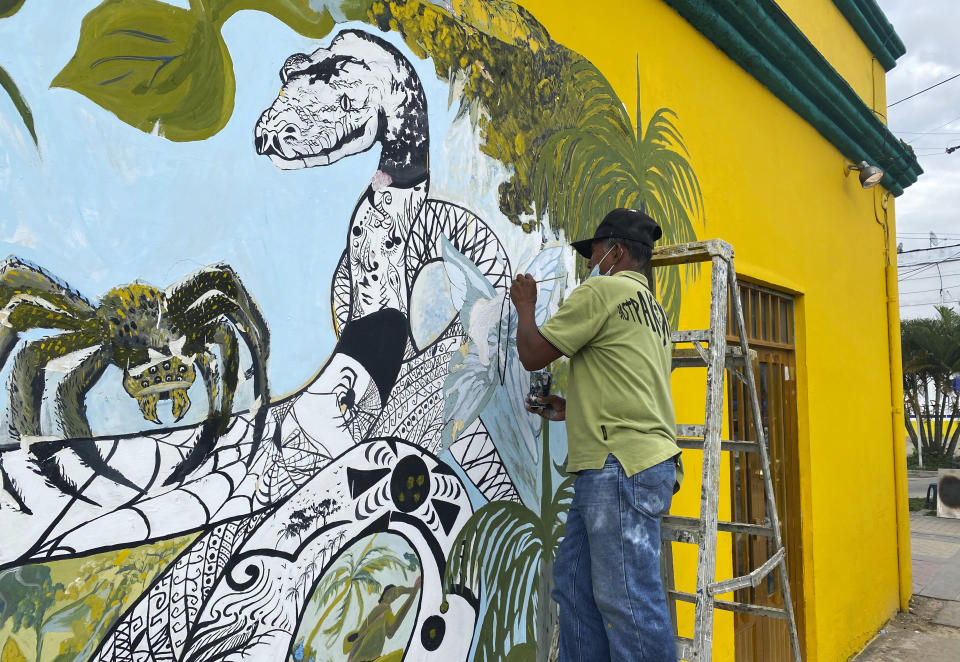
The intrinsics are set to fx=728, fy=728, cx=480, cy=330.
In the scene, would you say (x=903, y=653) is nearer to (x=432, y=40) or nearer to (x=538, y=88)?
(x=538, y=88)

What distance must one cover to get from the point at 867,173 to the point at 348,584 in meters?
5.87

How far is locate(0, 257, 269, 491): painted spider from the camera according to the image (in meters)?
1.39

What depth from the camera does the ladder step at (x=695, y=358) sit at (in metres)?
2.75

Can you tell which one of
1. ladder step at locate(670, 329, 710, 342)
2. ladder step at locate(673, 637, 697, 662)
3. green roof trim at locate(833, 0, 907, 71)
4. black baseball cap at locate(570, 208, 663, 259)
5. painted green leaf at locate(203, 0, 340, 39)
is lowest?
ladder step at locate(673, 637, 697, 662)

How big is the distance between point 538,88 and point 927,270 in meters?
38.5

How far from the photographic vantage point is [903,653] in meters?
5.66

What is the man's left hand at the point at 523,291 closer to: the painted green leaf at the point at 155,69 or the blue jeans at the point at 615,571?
the blue jeans at the point at 615,571

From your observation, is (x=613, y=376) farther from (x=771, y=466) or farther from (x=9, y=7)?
(x=771, y=466)

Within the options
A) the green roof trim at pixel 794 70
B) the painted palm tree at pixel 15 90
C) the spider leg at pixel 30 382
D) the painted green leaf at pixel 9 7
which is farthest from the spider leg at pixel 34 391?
the green roof trim at pixel 794 70

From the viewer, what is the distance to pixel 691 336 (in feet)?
8.71

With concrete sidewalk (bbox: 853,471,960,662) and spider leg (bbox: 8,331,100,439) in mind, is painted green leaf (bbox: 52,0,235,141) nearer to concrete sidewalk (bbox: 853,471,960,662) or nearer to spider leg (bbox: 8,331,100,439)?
spider leg (bbox: 8,331,100,439)

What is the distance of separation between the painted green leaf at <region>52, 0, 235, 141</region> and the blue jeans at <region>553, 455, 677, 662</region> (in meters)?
1.42

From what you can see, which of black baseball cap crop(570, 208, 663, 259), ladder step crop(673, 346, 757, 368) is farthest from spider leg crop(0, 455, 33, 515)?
ladder step crop(673, 346, 757, 368)

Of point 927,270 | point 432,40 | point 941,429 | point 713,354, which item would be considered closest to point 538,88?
point 432,40
